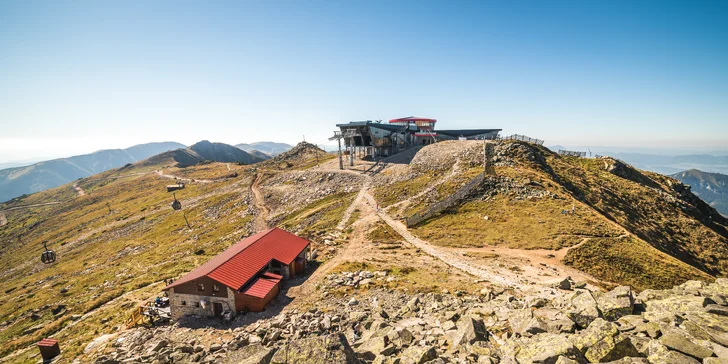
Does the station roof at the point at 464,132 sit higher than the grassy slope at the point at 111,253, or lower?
higher

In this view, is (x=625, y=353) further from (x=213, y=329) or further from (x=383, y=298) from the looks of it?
(x=213, y=329)

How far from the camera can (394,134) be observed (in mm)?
106250

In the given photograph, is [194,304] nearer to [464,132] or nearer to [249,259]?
[249,259]

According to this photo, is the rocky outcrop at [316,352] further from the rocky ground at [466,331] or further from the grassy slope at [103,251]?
the grassy slope at [103,251]

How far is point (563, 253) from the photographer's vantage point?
122 feet

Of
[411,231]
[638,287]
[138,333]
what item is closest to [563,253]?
[638,287]

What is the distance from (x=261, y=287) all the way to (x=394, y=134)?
272 ft

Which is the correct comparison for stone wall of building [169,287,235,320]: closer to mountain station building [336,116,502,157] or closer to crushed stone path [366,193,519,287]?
crushed stone path [366,193,519,287]

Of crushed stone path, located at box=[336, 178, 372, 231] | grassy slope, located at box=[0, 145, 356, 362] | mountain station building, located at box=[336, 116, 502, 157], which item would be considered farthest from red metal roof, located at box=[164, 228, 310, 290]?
mountain station building, located at box=[336, 116, 502, 157]

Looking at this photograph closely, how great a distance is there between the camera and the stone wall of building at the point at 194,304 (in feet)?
98.4

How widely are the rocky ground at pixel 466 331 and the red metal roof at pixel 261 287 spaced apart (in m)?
2.10

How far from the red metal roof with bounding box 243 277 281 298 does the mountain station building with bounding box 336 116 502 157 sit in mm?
68714

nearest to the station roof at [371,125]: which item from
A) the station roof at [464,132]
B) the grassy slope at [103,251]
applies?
the station roof at [464,132]

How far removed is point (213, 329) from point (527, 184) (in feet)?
187
